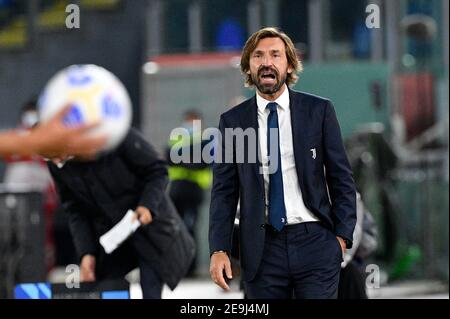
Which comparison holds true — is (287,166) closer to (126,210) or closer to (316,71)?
(126,210)

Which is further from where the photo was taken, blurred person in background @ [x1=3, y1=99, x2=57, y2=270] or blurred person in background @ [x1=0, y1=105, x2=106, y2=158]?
blurred person in background @ [x1=3, y1=99, x2=57, y2=270]

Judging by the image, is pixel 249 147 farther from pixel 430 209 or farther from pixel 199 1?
pixel 199 1

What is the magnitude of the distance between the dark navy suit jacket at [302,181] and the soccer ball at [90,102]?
0.69 m

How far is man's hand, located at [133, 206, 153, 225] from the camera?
764 cm

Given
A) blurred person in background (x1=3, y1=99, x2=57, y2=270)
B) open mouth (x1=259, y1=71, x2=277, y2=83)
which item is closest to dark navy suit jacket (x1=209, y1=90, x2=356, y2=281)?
open mouth (x1=259, y1=71, x2=277, y2=83)

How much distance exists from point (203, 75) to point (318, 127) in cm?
1081

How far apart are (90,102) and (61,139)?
106cm

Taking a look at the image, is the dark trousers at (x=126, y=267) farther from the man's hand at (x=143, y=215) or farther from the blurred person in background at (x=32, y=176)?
the blurred person in background at (x=32, y=176)

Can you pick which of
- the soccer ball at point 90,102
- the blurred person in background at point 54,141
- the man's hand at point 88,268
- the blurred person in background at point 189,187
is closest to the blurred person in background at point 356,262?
the man's hand at point 88,268

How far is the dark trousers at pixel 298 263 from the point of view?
19.5ft

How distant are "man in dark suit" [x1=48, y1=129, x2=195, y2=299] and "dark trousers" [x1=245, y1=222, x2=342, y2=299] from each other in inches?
68.8

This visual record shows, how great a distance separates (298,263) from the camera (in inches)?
234

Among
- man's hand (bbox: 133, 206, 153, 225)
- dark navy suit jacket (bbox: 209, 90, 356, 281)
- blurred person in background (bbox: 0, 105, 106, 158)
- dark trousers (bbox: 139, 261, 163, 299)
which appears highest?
blurred person in background (bbox: 0, 105, 106, 158)

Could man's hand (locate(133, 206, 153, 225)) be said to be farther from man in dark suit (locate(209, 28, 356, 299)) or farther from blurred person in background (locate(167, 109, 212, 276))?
blurred person in background (locate(167, 109, 212, 276))
